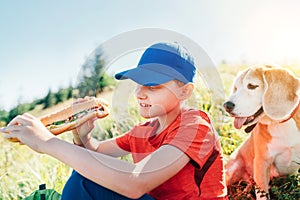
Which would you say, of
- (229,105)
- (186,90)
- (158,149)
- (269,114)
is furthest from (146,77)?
(269,114)

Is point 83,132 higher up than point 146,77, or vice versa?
point 146,77

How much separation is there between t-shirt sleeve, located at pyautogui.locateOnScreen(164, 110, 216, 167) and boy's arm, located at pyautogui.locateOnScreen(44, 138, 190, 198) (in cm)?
6

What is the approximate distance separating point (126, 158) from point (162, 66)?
50.0 inches

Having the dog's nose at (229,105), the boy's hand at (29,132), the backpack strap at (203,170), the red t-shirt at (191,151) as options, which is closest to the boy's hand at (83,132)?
the red t-shirt at (191,151)

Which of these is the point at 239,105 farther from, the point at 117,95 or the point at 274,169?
the point at 117,95

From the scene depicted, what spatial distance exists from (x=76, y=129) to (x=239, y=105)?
76 centimetres

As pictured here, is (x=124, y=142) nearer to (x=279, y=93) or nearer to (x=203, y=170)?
(x=203, y=170)

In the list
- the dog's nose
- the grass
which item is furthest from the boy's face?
the dog's nose

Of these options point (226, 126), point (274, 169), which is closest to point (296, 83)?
point (274, 169)

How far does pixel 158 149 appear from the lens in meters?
1.75

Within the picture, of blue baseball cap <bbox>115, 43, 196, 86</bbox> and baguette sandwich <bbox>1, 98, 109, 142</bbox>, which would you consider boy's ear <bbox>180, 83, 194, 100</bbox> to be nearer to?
blue baseball cap <bbox>115, 43, 196, 86</bbox>

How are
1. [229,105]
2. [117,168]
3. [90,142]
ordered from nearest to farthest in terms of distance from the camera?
[117,168]
[90,142]
[229,105]

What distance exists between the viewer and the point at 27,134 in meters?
1.71

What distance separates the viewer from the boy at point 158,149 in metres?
1.69
